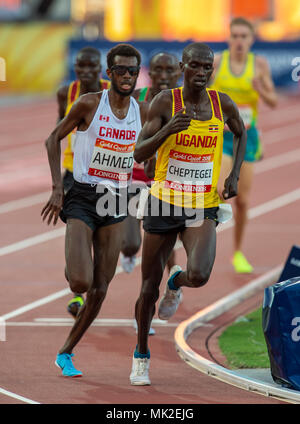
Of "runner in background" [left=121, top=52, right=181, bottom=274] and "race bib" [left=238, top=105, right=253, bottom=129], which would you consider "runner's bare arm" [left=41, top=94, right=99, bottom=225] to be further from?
"race bib" [left=238, top=105, right=253, bottom=129]

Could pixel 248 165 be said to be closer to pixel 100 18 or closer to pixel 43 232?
pixel 43 232

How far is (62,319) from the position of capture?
9.57 m

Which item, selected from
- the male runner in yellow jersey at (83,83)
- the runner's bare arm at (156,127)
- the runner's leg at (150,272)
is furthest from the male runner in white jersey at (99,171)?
the male runner in yellow jersey at (83,83)

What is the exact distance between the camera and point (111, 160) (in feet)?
25.4

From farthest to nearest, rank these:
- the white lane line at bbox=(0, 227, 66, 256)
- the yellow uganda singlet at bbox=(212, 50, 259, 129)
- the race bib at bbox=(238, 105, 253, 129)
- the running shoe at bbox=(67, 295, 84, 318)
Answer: the white lane line at bbox=(0, 227, 66, 256), the yellow uganda singlet at bbox=(212, 50, 259, 129), the race bib at bbox=(238, 105, 253, 129), the running shoe at bbox=(67, 295, 84, 318)

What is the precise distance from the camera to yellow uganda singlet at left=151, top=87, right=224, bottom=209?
722 centimetres

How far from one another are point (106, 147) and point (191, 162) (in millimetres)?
719

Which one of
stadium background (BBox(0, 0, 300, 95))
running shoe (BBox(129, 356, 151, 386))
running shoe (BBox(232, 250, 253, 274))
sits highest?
running shoe (BBox(129, 356, 151, 386))

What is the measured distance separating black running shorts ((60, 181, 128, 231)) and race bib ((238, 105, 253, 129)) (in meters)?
3.71

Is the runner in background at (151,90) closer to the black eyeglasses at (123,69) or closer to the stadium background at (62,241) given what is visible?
the stadium background at (62,241)

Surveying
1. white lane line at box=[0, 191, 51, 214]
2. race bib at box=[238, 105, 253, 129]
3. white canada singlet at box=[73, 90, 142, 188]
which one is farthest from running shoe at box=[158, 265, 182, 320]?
white lane line at box=[0, 191, 51, 214]

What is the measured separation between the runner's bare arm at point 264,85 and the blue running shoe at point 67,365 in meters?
Result: 4.53

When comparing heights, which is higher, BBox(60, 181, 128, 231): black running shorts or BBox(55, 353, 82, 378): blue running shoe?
BBox(60, 181, 128, 231): black running shorts

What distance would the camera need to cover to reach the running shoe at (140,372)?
742cm
